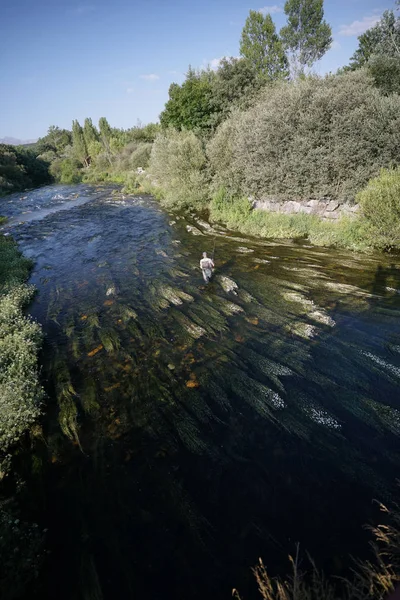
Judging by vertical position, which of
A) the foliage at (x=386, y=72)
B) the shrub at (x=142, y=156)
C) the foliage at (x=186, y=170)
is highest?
the foliage at (x=386, y=72)

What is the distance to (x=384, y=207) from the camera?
1827 cm

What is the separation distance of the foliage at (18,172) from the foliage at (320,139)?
6314 centimetres

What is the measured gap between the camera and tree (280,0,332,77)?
43.7 meters

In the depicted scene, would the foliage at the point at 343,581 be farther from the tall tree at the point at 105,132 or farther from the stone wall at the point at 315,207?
the tall tree at the point at 105,132

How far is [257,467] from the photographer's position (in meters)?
7.77

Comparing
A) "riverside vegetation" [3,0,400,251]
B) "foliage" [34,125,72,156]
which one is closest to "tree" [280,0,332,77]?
"riverside vegetation" [3,0,400,251]

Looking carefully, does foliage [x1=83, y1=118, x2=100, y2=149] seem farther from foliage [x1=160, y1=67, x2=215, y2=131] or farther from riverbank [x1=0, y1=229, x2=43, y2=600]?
riverbank [x1=0, y1=229, x2=43, y2=600]

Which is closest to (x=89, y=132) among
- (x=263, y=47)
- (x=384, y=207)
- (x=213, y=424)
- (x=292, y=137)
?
(x=263, y=47)

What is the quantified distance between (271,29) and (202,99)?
17727 millimetres

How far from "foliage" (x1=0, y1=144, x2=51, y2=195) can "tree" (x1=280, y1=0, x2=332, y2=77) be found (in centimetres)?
6362

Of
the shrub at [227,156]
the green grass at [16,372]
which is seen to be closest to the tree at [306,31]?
the shrub at [227,156]

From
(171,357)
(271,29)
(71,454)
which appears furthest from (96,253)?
(271,29)

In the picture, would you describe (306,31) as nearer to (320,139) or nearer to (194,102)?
(194,102)

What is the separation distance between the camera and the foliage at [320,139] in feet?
69.6
